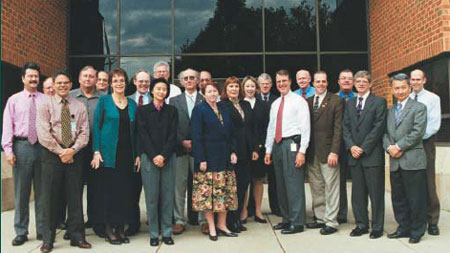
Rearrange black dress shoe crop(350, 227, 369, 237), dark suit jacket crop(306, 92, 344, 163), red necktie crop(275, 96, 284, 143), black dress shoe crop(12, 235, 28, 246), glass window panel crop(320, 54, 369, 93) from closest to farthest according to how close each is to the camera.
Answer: black dress shoe crop(12, 235, 28, 246)
black dress shoe crop(350, 227, 369, 237)
dark suit jacket crop(306, 92, 344, 163)
red necktie crop(275, 96, 284, 143)
glass window panel crop(320, 54, 369, 93)

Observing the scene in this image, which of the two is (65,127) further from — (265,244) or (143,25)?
(143,25)

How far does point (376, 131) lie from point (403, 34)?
4.45m

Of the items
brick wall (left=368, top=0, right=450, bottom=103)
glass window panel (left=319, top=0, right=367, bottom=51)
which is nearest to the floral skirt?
brick wall (left=368, top=0, right=450, bottom=103)

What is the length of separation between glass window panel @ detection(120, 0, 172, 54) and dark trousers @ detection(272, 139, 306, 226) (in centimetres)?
611

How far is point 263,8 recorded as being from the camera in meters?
10.9

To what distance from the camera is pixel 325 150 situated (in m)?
5.67

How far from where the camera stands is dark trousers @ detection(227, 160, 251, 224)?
18.7 ft

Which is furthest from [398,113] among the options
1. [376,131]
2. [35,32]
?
[35,32]

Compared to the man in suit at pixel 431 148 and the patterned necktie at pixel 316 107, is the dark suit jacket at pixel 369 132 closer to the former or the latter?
the patterned necktie at pixel 316 107

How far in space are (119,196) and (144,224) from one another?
1.24 meters

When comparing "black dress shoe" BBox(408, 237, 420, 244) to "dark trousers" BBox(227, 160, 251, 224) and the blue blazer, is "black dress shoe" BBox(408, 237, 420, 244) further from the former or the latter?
the blue blazer

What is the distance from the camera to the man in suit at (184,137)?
5.78m

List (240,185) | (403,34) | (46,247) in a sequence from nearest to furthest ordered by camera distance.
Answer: (46,247) < (240,185) < (403,34)

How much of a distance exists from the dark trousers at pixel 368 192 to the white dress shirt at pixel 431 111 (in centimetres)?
83
